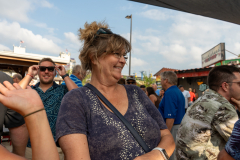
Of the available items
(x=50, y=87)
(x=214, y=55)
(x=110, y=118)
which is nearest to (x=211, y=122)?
(x=110, y=118)

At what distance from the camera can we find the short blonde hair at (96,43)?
1.53 m

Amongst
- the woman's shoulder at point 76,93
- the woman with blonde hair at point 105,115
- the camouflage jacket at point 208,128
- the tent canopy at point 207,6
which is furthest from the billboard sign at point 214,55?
the woman's shoulder at point 76,93

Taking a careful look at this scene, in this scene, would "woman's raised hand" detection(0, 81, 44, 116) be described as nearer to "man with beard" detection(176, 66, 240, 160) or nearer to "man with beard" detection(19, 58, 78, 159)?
"man with beard" detection(176, 66, 240, 160)

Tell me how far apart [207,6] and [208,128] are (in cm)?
152

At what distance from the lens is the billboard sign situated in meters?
14.7

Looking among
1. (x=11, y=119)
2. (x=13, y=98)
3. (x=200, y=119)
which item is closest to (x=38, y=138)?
(x=13, y=98)

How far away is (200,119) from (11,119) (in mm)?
2121

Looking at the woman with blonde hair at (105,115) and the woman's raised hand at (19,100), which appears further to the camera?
the woman with blonde hair at (105,115)

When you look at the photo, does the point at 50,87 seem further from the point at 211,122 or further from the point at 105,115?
the point at 211,122

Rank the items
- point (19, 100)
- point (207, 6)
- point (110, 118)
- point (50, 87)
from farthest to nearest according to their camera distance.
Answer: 1. point (50, 87)
2. point (207, 6)
3. point (110, 118)
4. point (19, 100)

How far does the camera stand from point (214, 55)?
52.3 ft

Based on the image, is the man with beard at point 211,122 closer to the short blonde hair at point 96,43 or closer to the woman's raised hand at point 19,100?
the short blonde hair at point 96,43

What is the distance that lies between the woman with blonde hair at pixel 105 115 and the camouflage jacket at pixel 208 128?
691 mm

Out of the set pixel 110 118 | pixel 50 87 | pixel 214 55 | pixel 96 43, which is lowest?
pixel 110 118
